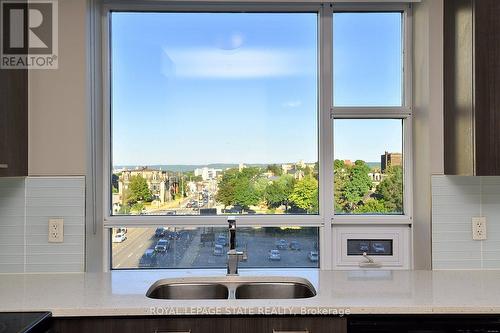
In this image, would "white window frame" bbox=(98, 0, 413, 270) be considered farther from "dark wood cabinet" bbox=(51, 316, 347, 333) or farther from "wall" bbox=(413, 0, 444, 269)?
"dark wood cabinet" bbox=(51, 316, 347, 333)

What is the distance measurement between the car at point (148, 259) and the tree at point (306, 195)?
33.1 inches

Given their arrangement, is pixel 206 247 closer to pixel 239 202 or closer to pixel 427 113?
pixel 239 202

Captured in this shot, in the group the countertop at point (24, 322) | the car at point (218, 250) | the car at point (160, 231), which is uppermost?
the car at point (160, 231)

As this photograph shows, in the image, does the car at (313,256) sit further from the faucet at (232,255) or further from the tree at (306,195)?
the faucet at (232,255)

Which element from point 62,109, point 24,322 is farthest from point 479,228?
point 62,109

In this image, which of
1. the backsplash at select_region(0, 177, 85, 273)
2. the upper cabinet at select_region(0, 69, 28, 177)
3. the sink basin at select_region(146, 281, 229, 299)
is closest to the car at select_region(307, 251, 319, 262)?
the sink basin at select_region(146, 281, 229, 299)

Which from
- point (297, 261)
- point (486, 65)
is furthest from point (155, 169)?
point (486, 65)

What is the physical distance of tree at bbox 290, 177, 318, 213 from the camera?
7.81 feet

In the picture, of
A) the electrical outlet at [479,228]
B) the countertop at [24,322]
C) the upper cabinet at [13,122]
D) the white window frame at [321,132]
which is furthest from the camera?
the white window frame at [321,132]

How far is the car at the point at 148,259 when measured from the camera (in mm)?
2361

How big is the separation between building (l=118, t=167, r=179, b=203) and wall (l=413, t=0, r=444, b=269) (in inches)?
53.2

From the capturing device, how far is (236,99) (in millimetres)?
2393

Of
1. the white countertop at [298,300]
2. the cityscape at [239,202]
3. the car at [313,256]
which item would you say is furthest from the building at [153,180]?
the car at [313,256]

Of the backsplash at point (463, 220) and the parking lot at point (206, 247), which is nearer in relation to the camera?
the backsplash at point (463, 220)
